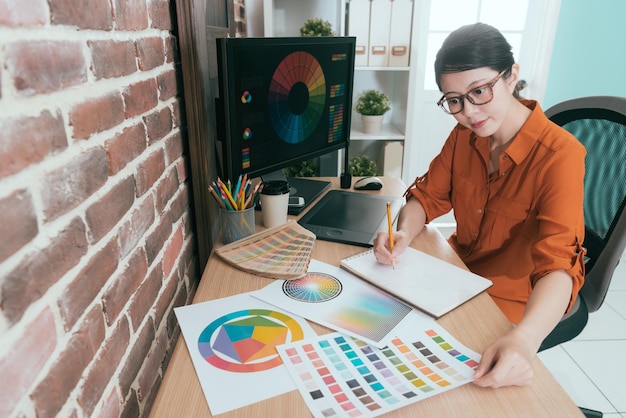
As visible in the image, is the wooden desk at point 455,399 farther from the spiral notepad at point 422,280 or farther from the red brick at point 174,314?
the red brick at point 174,314

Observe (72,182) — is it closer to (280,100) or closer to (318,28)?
(280,100)

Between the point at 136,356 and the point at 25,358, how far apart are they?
367 millimetres

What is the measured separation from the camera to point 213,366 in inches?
28.5

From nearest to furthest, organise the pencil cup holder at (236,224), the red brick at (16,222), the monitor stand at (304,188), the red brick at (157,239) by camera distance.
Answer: the red brick at (16,222)
the red brick at (157,239)
the pencil cup holder at (236,224)
the monitor stand at (304,188)

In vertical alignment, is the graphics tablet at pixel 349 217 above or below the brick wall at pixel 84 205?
below

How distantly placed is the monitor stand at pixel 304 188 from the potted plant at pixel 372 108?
894 mm

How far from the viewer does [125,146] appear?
75cm

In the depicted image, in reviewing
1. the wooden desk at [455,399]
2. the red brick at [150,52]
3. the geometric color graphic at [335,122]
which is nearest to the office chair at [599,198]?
the wooden desk at [455,399]

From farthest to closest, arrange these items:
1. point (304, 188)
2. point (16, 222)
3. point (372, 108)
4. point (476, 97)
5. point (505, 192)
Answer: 1. point (372, 108)
2. point (304, 188)
3. point (505, 192)
4. point (476, 97)
5. point (16, 222)

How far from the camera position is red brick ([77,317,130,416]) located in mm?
606

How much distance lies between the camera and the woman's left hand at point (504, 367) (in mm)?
686

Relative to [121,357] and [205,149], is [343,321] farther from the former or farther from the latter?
[205,149]

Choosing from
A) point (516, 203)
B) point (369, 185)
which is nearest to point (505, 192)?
point (516, 203)

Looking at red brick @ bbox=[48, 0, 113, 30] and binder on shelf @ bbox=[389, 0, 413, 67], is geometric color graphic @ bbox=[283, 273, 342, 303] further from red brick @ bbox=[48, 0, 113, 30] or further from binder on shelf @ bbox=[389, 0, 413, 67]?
binder on shelf @ bbox=[389, 0, 413, 67]
